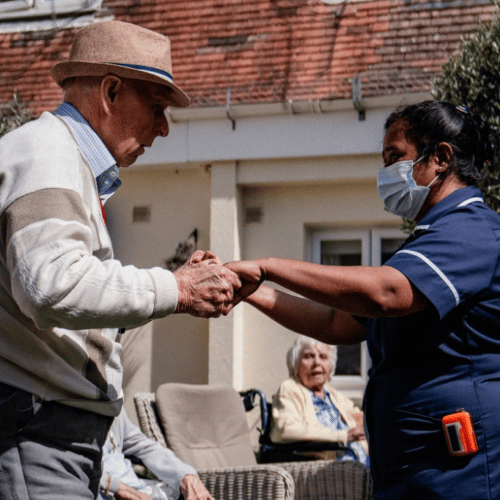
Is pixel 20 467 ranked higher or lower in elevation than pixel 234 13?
lower

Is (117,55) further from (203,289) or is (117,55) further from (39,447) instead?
(39,447)

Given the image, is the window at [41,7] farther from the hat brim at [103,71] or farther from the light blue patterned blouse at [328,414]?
the hat brim at [103,71]

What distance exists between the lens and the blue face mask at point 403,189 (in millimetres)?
2816

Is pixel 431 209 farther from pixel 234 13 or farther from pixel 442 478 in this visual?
pixel 234 13

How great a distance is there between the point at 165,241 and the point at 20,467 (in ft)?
20.1

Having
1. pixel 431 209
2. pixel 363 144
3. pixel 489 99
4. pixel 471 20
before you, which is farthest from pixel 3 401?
pixel 471 20

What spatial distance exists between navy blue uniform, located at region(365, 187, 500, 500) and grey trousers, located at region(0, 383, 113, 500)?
37.4 inches

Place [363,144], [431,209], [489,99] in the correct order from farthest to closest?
[363,144]
[489,99]
[431,209]

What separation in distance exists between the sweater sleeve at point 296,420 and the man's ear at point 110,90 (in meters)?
4.00

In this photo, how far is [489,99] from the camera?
5.33 metres

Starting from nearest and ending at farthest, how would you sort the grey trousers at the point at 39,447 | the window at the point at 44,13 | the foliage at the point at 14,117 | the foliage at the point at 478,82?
the grey trousers at the point at 39,447 < the foliage at the point at 478,82 < the foliage at the point at 14,117 < the window at the point at 44,13

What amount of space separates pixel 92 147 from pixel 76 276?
51 cm

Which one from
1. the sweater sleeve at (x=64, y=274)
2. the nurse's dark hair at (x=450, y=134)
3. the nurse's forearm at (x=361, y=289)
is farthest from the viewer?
the nurse's dark hair at (x=450, y=134)

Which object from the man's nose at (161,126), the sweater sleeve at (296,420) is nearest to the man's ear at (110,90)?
the man's nose at (161,126)
